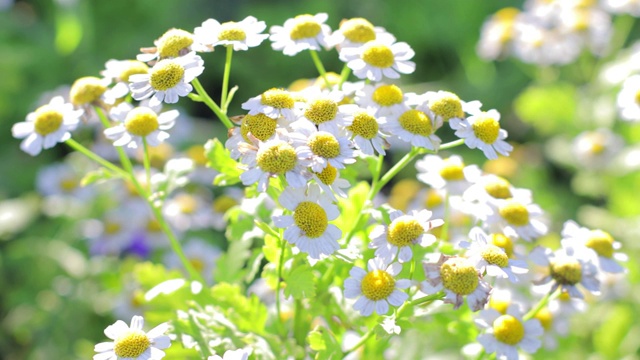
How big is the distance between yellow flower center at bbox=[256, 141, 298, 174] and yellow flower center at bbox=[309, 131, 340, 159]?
0.12 feet

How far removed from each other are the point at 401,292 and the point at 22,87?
2966mm

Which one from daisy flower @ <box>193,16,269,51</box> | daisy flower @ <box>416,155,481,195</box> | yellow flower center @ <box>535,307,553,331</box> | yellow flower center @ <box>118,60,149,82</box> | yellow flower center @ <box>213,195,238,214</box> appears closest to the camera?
daisy flower @ <box>193,16,269,51</box>

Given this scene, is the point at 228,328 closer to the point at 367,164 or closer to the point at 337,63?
the point at 367,164

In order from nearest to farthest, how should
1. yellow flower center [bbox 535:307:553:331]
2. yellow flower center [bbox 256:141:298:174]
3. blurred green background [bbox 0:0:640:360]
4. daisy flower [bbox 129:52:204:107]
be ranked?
yellow flower center [bbox 256:141:298:174] < daisy flower [bbox 129:52:204:107] < yellow flower center [bbox 535:307:553:331] < blurred green background [bbox 0:0:640:360]

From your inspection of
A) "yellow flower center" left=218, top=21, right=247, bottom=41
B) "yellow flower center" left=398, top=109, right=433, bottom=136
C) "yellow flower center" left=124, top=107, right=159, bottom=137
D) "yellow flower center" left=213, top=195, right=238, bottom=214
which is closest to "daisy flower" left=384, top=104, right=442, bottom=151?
"yellow flower center" left=398, top=109, right=433, bottom=136

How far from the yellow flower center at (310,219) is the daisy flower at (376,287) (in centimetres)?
12

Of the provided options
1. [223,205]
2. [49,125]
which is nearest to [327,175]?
[49,125]

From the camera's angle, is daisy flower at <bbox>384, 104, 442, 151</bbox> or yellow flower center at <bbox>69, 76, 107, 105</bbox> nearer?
daisy flower at <bbox>384, 104, 442, 151</bbox>

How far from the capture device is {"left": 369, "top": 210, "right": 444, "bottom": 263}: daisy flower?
1.26 metres

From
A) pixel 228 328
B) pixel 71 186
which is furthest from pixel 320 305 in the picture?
pixel 71 186

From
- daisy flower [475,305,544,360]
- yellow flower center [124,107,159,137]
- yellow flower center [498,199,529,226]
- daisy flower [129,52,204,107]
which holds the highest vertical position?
daisy flower [129,52,204,107]

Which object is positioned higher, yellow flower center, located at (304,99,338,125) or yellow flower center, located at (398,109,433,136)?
yellow flower center, located at (304,99,338,125)

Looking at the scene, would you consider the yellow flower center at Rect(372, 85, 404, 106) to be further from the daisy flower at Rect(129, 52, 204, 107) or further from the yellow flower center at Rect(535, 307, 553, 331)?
the yellow flower center at Rect(535, 307, 553, 331)

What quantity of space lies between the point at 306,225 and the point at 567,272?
0.56 metres
